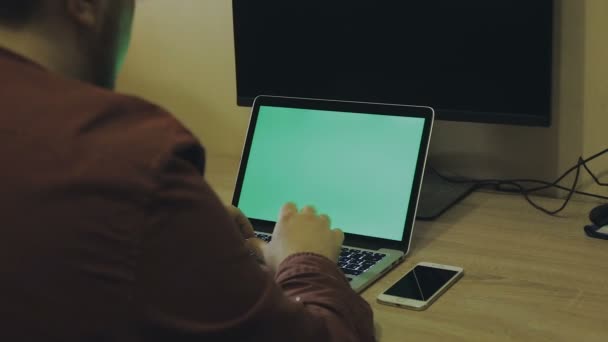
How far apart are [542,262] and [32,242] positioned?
2.47 ft

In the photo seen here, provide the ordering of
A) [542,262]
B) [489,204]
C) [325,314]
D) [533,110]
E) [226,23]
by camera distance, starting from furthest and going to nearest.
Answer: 1. [226,23]
2. [489,204]
3. [533,110]
4. [542,262]
5. [325,314]

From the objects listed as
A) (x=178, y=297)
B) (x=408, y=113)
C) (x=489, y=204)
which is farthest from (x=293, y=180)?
(x=178, y=297)

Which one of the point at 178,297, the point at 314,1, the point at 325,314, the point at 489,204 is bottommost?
the point at 489,204

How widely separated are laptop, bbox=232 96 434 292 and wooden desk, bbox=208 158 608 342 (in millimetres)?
60

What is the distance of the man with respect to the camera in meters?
0.62

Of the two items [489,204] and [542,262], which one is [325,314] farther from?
[489,204]

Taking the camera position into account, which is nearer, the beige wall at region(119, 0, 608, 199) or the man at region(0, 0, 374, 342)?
the man at region(0, 0, 374, 342)

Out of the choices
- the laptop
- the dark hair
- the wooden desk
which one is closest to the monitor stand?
the wooden desk

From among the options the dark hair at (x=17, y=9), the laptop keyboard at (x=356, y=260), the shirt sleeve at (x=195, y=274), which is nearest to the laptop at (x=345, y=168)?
the laptop keyboard at (x=356, y=260)

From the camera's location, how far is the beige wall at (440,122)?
4.45 ft

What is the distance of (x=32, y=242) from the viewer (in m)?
0.61

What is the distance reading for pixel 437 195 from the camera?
144 cm

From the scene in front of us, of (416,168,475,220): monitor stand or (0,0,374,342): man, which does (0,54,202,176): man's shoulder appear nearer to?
(0,0,374,342): man

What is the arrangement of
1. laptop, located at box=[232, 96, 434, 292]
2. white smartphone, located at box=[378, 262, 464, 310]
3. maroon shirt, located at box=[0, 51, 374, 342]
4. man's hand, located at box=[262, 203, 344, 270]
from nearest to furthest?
1. maroon shirt, located at box=[0, 51, 374, 342]
2. man's hand, located at box=[262, 203, 344, 270]
3. white smartphone, located at box=[378, 262, 464, 310]
4. laptop, located at box=[232, 96, 434, 292]
